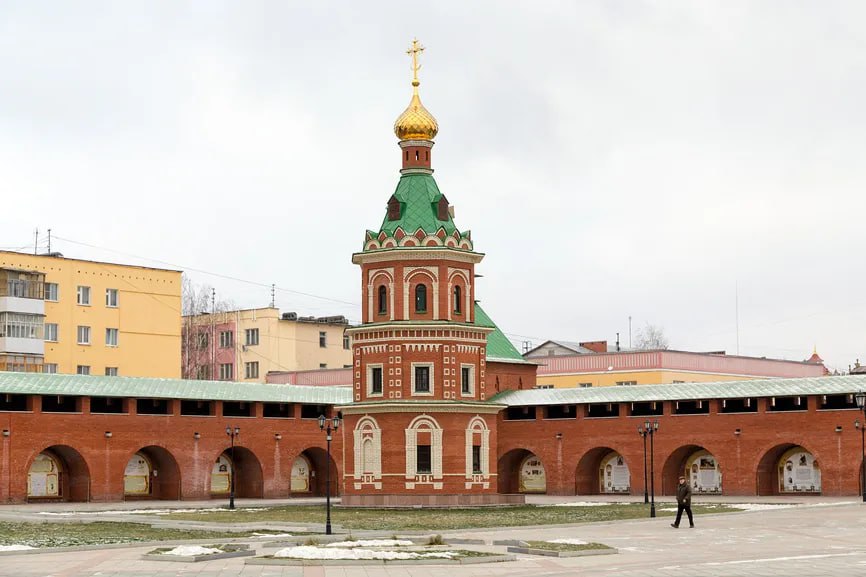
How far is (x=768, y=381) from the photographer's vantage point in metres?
60.2

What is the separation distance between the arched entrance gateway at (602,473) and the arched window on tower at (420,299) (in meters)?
11.5

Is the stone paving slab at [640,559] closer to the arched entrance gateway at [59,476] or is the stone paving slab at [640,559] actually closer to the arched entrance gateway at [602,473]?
the arched entrance gateway at [602,473]

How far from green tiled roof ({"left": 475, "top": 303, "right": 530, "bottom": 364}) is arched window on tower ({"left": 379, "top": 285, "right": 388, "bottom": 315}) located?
14160mm

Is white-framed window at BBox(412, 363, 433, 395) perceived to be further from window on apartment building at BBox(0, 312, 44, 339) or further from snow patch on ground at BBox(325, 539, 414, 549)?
window on apartment building at BBox(0, 312, 44, 339)

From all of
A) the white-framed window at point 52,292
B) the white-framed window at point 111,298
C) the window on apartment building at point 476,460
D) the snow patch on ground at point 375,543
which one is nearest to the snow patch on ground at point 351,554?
the snow patch on ground at point 375,543

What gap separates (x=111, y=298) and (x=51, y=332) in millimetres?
4825

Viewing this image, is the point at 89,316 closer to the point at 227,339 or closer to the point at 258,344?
the point at 258,344

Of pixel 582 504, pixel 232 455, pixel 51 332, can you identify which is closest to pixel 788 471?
pixel 582 504

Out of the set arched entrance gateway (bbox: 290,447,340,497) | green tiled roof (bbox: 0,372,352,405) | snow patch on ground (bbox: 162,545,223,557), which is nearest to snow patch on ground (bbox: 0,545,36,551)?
snow patch on ground (bbox: 162,545,223,557)

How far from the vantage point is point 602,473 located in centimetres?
6662

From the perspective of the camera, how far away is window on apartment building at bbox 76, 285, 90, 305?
80625 mm

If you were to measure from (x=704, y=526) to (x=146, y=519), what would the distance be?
16885mm

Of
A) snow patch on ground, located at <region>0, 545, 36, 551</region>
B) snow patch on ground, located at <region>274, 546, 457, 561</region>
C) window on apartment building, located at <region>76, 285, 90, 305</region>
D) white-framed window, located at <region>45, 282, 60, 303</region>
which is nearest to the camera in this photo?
snow patch on ground, located at <region>274, 546, 457, 561</region>

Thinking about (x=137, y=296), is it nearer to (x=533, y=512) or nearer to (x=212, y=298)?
(x=212, y=298)
